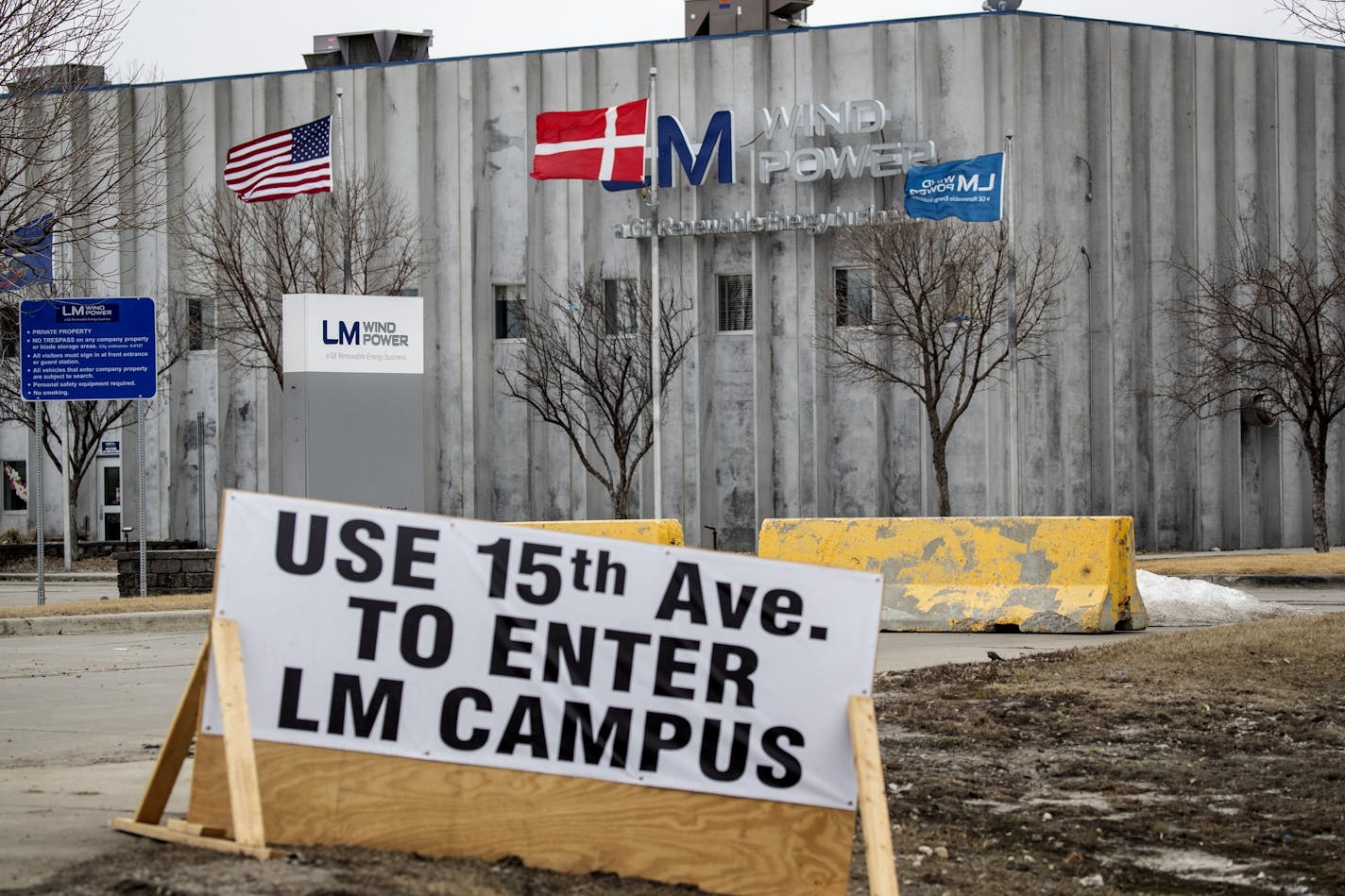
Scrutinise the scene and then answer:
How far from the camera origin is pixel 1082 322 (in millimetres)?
37875

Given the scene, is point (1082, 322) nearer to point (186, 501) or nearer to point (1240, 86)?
point (1240, 86)

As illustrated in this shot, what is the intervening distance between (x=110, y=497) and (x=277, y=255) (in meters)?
11.3

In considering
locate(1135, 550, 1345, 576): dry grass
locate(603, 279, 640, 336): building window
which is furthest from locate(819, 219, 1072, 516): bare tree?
locate(1135, 550, 1345, 576): dry grass

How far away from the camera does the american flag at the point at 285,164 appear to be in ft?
96.1

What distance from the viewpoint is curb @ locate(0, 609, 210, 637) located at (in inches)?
719

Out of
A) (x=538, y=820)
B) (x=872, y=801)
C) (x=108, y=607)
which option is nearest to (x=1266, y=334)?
(x=108, y=607)

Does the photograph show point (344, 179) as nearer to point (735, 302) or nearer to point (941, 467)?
point (735, 302)

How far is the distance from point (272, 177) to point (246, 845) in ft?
84.8

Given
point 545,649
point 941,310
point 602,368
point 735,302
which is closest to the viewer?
point 545,649

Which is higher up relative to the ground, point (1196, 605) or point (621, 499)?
point (621, 499)

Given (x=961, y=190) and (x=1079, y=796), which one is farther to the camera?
(x=961, y=190)

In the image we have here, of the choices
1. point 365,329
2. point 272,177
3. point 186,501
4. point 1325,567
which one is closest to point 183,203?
point 186,501

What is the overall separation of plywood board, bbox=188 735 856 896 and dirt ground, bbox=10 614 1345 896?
0.52 feet

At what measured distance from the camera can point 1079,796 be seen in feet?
27.6
